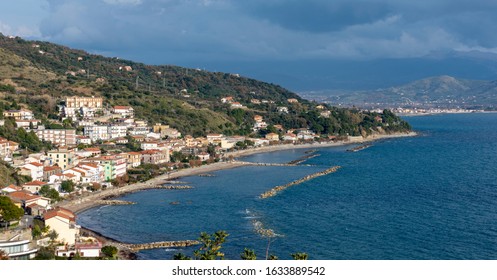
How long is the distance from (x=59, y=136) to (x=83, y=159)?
7169 millimetres

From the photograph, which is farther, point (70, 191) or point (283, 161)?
point (283, 161)

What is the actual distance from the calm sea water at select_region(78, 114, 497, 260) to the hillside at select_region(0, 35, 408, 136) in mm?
Answer: 18530

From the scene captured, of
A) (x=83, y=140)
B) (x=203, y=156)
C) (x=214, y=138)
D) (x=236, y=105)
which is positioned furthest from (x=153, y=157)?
(x=236, y=105)

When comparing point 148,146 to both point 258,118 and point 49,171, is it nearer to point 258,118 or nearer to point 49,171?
point 49,171

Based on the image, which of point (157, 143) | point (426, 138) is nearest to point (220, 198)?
point (157, 143)

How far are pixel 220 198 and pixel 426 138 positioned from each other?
3896 cm

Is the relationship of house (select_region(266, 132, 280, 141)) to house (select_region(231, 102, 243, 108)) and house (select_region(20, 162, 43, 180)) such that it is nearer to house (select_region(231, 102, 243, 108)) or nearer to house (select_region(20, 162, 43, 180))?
house (select_region(231, 102, 243, 108))

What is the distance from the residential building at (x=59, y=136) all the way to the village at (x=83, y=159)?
6 centimetres

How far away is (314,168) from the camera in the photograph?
128 ft

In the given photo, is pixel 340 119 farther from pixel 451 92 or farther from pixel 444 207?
pixel 451 92

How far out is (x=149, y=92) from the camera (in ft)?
204

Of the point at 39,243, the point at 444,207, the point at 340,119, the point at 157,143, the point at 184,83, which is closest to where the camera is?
the point at 39,243

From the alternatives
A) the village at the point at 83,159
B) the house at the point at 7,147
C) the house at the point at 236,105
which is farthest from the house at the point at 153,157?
the house at the point at 236,105

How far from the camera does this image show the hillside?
53.5m
